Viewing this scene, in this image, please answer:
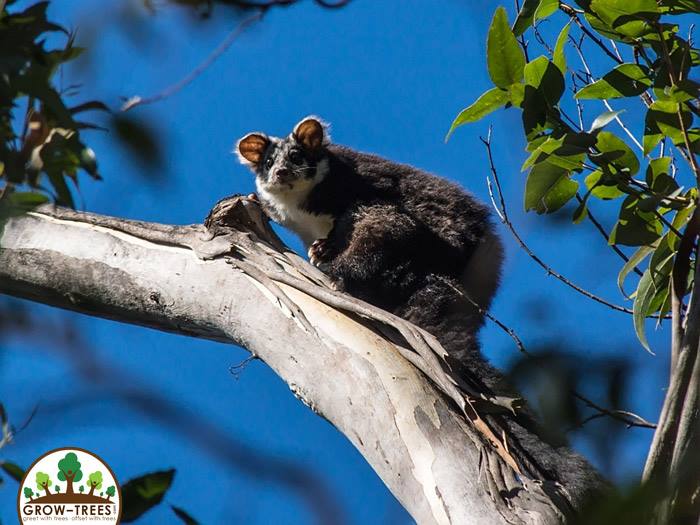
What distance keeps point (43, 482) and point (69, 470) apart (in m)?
0.21

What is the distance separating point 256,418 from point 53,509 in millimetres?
1368

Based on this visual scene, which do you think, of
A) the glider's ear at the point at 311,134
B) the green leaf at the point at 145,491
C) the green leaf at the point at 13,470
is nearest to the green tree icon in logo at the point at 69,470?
the green leaf at the point at 13,470

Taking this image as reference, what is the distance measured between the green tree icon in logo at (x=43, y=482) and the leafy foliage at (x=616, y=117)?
216cm

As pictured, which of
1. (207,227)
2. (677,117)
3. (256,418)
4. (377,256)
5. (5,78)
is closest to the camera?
(5,78)

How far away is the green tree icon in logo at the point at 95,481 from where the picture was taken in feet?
11.5

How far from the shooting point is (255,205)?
4.96 meters

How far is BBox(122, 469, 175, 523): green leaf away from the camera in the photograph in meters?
2.37

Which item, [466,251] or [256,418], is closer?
[256,418]

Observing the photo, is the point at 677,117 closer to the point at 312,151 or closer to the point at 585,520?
the point at 585,520

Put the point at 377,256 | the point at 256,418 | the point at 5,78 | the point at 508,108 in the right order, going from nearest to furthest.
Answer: the point at 5,78, the point at 256,418, the point at 508,108, the point at 377,256

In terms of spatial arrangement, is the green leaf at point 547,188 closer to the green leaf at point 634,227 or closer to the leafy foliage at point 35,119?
the green leaf at point 634,227

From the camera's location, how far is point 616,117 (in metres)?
3.49

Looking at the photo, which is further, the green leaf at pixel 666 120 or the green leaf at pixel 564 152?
the green leaf at pixel 666 120

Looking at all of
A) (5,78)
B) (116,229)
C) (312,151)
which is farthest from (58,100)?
(312,151)
